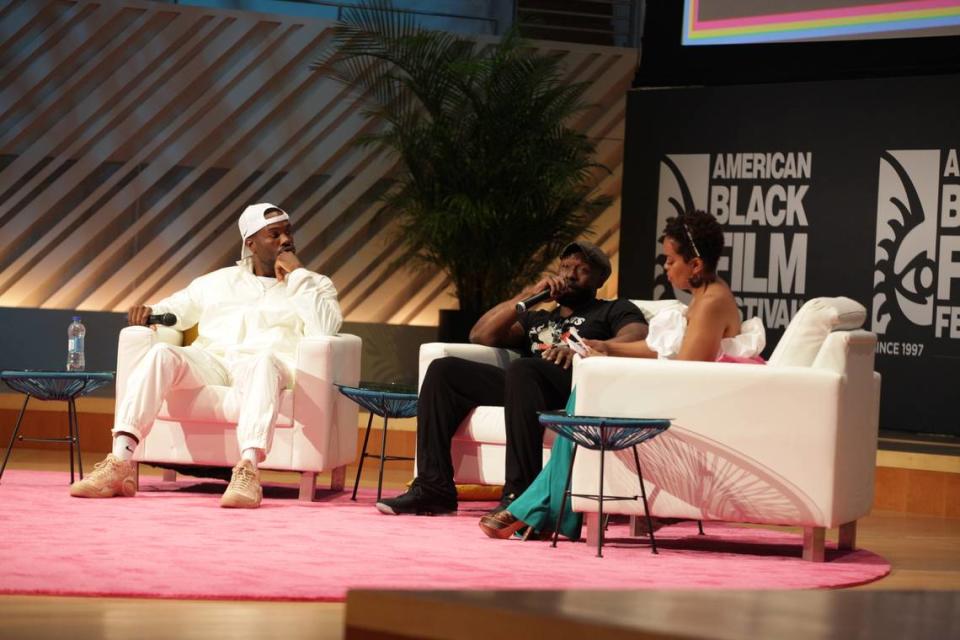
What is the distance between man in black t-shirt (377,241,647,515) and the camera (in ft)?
16.1

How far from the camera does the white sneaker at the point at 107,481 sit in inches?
204

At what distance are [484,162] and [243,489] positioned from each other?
3455 millimetres

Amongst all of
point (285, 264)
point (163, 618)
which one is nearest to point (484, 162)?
point (285, 264)

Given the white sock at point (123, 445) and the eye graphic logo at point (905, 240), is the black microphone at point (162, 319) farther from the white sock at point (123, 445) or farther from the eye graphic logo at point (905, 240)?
the eye graphic logo at point (905, 240)

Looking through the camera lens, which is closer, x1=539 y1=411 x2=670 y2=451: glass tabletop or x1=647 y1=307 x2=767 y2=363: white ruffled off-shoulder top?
x1=539 y1=411 x2=670 y2=451: glass tabletop

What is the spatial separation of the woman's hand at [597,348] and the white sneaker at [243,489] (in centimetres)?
130

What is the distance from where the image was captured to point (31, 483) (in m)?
5.67

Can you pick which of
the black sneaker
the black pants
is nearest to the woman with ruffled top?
the black pants

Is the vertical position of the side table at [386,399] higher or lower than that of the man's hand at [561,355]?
lower

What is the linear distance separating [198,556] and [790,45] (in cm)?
506

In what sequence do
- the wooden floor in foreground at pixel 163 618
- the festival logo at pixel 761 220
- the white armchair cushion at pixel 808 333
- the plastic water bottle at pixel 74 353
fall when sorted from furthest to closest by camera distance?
the festival logo at pixel 761 220 < the plastic water bottle at pixel 74 353 < the white armchair cushion at pixel 808 333 < the wooden floor in foreground at pixel 163 618

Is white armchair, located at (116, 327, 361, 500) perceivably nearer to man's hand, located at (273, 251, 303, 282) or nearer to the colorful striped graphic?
man's hand, located at (273, 251, 303, 282)

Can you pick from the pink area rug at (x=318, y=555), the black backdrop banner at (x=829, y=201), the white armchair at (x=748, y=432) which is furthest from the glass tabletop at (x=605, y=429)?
the black backdrop banner at (x=829, y=201)

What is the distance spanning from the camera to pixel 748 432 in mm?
4414
